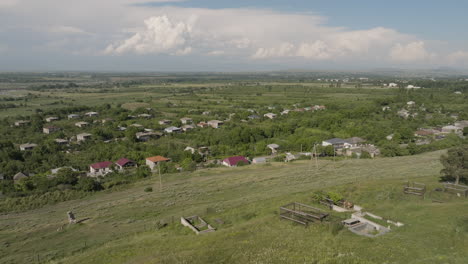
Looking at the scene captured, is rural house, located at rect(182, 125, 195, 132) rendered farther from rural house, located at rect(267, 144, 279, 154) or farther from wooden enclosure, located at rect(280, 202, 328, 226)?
wooden enclosure, located at rect(280, 202, 328, 226)

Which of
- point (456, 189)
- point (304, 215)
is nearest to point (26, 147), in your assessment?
point (304, 215)

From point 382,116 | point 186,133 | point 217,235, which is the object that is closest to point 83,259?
point 217,235

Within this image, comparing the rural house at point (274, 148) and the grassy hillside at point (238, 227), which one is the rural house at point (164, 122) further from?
the grassy hillside at point (238, 227)

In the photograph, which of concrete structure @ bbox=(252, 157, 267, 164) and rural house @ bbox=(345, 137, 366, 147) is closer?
concrete structure @ bbox=(252, 157, 267, 164)

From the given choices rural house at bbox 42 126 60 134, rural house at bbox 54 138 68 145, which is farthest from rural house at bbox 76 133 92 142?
rural house at bbox 42 126 60 134

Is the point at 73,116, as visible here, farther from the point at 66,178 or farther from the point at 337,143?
the point at 337,143

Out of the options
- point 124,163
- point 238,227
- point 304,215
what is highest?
point 304,215
